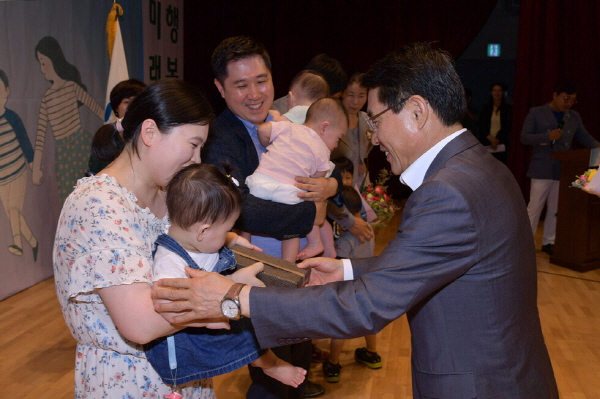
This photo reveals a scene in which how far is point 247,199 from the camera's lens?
237 centimetres

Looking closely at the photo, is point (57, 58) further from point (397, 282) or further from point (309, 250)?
point (397, 282)

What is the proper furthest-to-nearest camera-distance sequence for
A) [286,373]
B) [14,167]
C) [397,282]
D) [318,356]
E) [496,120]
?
[496,120] → [14,167] → [318,356] → [286,373] → [397,282]

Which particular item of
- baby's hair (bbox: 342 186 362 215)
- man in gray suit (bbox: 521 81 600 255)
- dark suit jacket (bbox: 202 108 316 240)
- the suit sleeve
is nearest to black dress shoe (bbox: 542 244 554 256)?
man in gray suit (bbox: 521 81 600 255)

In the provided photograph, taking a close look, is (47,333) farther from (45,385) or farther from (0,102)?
(0,102)

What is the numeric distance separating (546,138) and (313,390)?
458 centimetres

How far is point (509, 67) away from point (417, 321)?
976 cm

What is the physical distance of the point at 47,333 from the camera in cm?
427

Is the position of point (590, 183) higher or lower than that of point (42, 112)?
lower

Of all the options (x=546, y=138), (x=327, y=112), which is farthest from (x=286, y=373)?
(x=546, y=138)

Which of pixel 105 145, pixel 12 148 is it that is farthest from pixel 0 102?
pixel 105 145

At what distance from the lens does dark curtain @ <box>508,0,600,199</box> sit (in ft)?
27.0

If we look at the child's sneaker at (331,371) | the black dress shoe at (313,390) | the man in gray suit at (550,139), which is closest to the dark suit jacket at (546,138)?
the man in gray suit at (550,139)

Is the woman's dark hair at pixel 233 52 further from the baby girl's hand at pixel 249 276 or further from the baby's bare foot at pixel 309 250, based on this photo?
the baby girl's hand at pixel 249 276

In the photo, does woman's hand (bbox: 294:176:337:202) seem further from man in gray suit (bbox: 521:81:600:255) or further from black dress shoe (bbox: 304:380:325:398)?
man in gray suit (bbox: 521:81:600:255)
